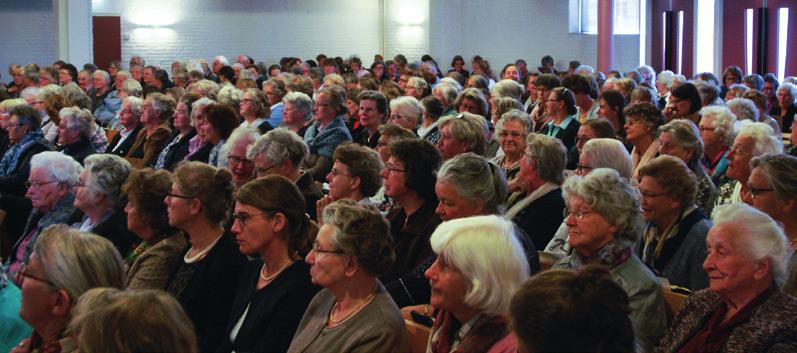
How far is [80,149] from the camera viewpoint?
7984 millimetres

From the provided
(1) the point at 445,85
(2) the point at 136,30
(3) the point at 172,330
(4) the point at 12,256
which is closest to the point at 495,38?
(2) the point at 136,30

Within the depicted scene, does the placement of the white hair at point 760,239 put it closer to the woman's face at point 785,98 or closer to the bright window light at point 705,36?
the woman's face at point 785,98

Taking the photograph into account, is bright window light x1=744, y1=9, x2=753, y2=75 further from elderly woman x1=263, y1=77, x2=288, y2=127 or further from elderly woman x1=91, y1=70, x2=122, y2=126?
elderly woman x1=91, y1=70, x2=122, y2=126

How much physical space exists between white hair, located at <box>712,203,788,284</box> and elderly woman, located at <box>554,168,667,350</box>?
40 centimetres

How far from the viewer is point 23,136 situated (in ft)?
26.9

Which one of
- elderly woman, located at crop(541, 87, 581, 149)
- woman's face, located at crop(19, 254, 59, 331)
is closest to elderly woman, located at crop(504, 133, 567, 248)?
woman's face, located at crop(19, 254, 59, 331)

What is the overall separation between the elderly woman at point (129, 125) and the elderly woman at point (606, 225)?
554cm

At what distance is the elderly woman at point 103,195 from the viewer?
5188 mm

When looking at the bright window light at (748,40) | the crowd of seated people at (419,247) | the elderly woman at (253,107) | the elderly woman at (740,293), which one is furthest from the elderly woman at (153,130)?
the bright window light at (748,40)

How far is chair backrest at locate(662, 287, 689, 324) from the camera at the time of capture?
11.9 feet

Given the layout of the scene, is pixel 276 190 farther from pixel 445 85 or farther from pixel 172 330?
pixel 445 85

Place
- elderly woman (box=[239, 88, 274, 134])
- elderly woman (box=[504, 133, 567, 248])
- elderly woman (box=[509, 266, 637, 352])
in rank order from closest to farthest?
1. elderly woman (box=[509, 266, 637, 352])
2. elderly woman (box=[504, 133, 567, 248])
3. elderly woman (box=[239, 88, 274, 134])

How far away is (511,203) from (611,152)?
521 mm

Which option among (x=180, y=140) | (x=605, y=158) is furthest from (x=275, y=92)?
(x=605, y=158)
